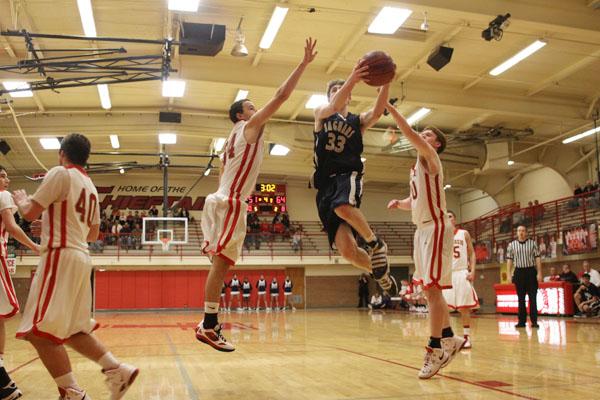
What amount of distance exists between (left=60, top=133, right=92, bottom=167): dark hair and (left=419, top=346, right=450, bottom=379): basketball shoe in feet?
9.58

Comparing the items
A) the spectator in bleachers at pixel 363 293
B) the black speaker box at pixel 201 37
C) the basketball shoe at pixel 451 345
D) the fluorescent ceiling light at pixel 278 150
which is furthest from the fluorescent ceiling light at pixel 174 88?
the spectator in bleachers at pixel 363 293

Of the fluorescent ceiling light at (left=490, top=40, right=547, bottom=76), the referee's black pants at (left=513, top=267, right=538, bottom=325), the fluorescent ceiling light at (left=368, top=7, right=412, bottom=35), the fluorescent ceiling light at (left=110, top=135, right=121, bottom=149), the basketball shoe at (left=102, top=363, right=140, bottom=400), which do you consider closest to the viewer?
the basketball shoe at (left=102, top=363, right=140, bottom=400)

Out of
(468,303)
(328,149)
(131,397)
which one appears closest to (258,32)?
(468,303)

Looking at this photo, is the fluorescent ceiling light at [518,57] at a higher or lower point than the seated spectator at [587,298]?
higher

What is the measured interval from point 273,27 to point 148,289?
60.6 ft

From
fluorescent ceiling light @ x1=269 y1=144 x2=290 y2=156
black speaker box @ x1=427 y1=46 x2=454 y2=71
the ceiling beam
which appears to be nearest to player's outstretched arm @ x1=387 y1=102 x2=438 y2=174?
black speaker box @ x1=427 y1=46 x2=454 y2=71

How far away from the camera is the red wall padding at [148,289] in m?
28.0

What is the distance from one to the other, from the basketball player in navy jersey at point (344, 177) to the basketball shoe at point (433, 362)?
2.41 feet

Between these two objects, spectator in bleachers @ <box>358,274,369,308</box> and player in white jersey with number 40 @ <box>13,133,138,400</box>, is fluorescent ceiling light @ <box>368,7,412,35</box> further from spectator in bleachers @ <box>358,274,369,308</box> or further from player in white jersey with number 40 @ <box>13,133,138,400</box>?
spectator in bleachers @ <box>358,274,369,308</box>

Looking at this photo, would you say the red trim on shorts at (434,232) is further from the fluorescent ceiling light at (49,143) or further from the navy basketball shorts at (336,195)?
the fluorescent ceiling light at (49,143)

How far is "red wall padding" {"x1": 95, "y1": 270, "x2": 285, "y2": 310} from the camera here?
28031 millimetres

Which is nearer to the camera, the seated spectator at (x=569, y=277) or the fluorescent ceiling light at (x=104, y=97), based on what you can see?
the seated spectator at (x=569, y=277)

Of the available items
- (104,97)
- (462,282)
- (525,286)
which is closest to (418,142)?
(462,282)

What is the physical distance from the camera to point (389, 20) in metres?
13.0
